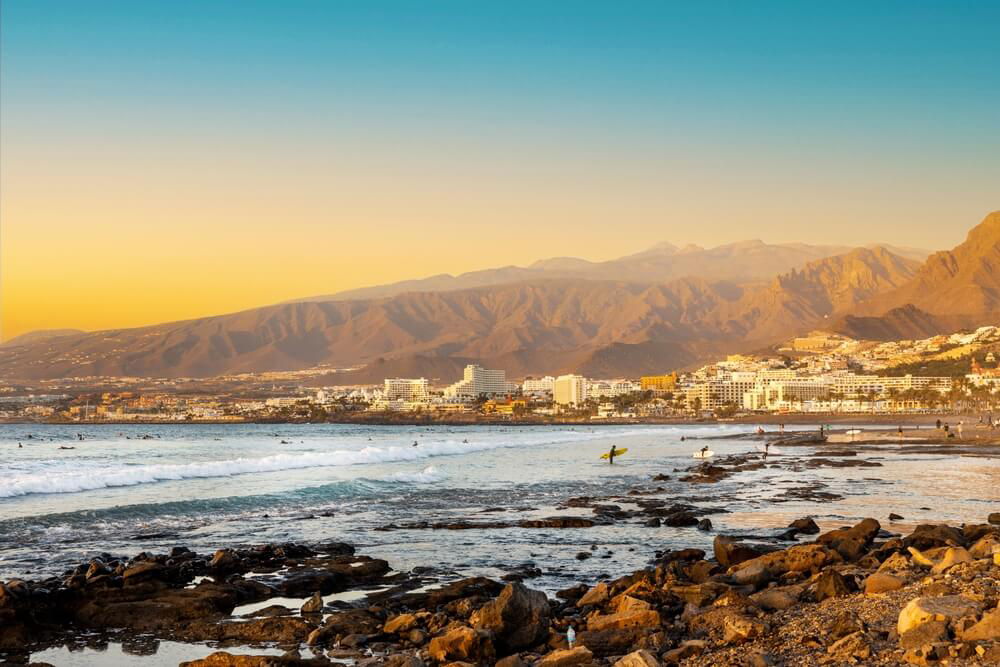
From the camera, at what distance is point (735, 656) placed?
31.0 ft

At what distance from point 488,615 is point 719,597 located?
313 cm

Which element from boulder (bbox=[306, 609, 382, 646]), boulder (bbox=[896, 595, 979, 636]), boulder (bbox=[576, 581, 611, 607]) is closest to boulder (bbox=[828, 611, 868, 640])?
boulder (bbox=[896, 595, 979, 636])

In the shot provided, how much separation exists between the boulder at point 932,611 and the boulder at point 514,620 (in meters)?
3.81

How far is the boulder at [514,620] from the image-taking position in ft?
35.6

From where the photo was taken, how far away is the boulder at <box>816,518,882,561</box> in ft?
54.1

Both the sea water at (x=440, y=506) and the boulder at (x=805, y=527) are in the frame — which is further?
the boulder at (x=805, y=527)

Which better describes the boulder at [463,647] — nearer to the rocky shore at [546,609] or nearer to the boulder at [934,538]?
the rocky shore at [546,609]

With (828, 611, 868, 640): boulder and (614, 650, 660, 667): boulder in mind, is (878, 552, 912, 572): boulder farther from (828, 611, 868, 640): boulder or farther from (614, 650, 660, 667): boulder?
(614, 650, 660, 667): boulder

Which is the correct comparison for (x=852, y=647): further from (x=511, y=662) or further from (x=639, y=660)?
(x=511, y=662)

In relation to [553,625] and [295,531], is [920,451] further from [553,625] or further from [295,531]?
[553,625]

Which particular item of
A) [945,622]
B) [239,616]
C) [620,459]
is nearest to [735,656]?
[945,622]

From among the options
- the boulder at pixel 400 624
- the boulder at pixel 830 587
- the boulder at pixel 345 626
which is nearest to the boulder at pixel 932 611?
the boulder at pixel 830 587

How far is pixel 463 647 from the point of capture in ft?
33.7

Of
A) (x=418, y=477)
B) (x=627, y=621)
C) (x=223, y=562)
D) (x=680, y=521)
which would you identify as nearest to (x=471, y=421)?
(x=418, y=477)
